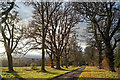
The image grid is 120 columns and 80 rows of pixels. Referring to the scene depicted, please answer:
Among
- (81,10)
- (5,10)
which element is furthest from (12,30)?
(81,10)

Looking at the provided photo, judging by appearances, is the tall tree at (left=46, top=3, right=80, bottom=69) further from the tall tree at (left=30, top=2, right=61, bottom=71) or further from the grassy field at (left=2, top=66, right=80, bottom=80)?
the grassy field at (left=2, top=66, right=80, bottom=80)

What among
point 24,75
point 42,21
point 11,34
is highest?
point 42,21

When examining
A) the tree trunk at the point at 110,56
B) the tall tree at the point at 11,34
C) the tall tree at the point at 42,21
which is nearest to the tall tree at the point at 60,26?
the tall tree at the point at 42,21

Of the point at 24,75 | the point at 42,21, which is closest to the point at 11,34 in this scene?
the point at 42,21

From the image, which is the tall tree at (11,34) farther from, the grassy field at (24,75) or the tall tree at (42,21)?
the tall tree at (42,21)

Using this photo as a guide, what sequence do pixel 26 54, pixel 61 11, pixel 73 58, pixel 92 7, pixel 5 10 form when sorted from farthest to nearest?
pixel 73 58
pixel 61 11
pixel 26 54
pixel 92 7
pixel 5 10

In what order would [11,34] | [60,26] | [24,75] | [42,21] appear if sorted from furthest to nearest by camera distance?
[60,26], [42,21], [11,34], [24,75]

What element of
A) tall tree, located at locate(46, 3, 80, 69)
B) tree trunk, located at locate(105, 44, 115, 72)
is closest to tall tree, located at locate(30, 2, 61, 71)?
tall tree, located at locate(46, 3, 80, 69)

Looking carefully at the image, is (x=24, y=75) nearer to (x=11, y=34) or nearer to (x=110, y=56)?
(x=11, y=34)

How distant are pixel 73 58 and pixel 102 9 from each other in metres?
28.5

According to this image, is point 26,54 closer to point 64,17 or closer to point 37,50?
point 37,50

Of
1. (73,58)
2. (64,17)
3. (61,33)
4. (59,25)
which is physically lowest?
(73,58)

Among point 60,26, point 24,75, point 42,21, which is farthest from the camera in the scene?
point 60,26

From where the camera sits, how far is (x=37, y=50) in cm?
1733
